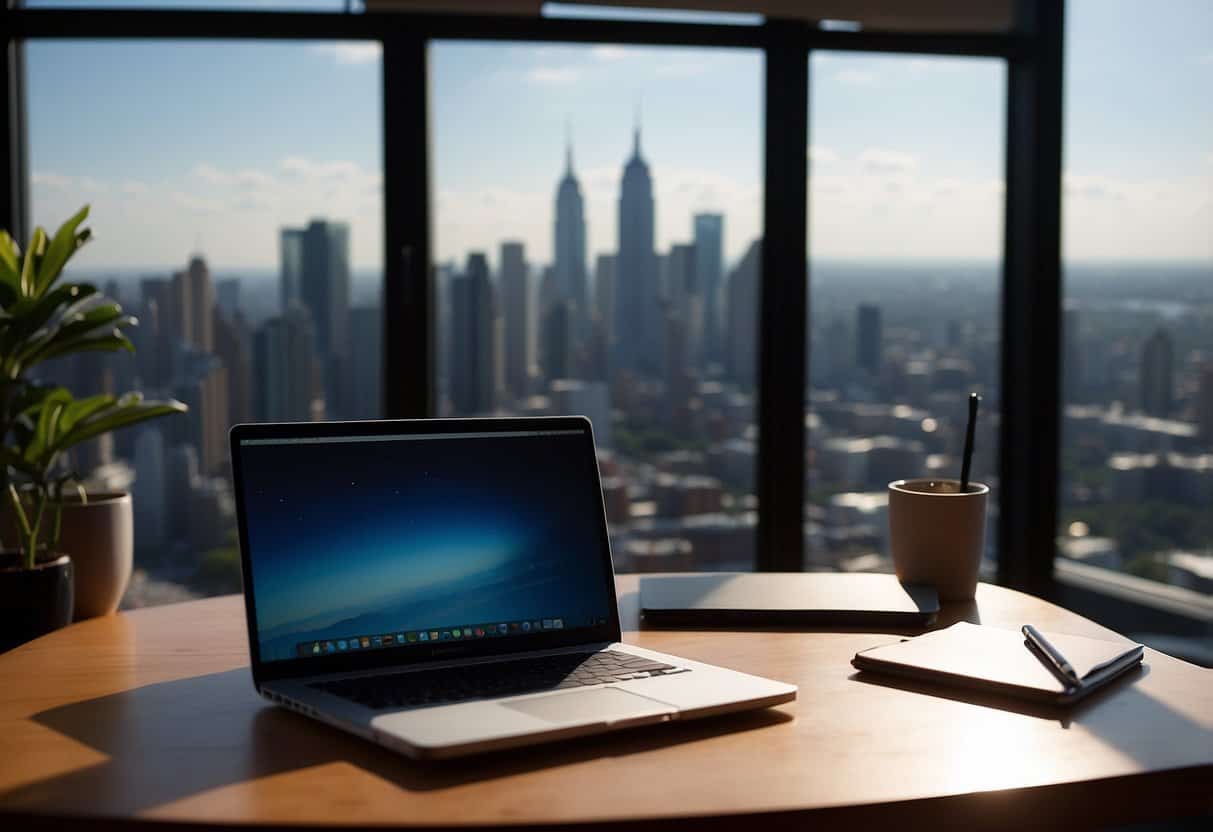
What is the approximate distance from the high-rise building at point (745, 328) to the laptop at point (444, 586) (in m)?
1.79

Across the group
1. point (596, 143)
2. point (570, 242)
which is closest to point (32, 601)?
point (570, 242)

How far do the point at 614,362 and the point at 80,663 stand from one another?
1950 mm

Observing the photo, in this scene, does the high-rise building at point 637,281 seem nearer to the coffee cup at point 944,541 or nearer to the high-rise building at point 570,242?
the high-rise building at point 570,242

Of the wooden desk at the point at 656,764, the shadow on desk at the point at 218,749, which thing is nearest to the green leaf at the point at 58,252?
the wooden desk at the point at 656,764

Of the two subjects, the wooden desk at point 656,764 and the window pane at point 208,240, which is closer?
the wooden desk at point 656,764

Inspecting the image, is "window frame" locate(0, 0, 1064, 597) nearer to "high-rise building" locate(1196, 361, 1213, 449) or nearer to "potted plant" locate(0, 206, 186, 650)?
"high-rise building" locate(1196, 361, 1213, 449)

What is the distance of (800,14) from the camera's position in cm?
301

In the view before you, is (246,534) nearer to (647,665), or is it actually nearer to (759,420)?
(647,665)

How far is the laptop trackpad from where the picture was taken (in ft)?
3.38

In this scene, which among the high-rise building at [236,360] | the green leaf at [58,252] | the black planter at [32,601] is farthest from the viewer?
the high-rise building at [236,360]

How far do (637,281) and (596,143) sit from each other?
1.18ft

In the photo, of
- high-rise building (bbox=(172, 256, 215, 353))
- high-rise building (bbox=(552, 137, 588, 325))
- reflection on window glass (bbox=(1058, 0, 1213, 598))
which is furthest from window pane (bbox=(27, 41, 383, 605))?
reflection on window glass (bbox=(1058, 0, 1213, 598))

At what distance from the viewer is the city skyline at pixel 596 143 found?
2.89 meters

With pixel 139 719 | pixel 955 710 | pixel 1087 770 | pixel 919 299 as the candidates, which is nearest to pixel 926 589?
pixel 955 710
